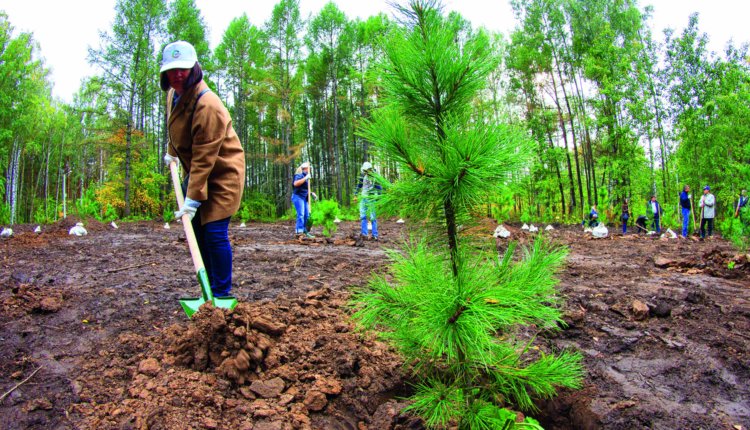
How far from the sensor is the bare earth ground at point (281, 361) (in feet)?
6.07

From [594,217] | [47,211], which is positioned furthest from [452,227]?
[47,211]

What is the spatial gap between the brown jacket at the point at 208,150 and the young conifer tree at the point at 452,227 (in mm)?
1355

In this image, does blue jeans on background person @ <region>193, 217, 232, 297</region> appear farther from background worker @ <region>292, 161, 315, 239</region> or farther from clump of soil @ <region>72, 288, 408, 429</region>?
background worker @ <region>292, 161, 315, 239</region>

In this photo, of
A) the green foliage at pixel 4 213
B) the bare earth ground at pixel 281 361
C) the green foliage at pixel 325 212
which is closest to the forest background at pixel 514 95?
the green foliage at pixel 4 213

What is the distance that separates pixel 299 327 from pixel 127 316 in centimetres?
135

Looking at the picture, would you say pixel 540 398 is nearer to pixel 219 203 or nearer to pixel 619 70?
pixel 219 203

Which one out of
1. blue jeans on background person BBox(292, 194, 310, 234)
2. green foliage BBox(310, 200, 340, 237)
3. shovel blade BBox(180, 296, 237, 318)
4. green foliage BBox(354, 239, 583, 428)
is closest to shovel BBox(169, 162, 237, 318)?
shovel blade BBox(180, 296, 237, 318)

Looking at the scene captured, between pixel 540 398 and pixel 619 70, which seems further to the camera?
pixel 619 70

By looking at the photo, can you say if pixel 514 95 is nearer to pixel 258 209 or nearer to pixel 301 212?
pixel 258 209

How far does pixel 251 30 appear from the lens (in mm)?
24156

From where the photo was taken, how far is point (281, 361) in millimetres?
2211

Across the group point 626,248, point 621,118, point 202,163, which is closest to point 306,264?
point 202,163

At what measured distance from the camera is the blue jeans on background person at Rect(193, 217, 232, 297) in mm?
2729

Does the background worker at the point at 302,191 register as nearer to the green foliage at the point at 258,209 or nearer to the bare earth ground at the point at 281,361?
the bare earth ground at the point at 281,361
